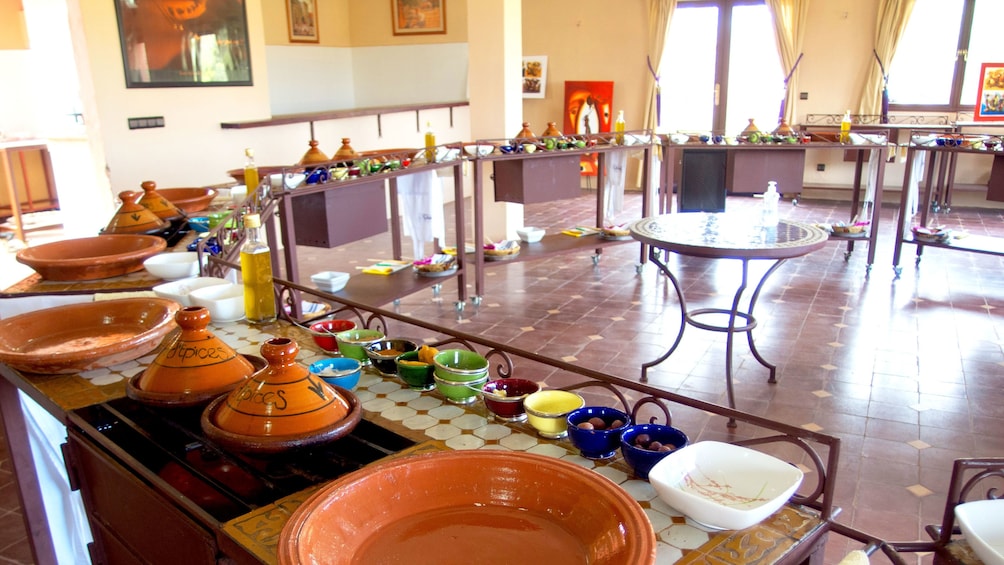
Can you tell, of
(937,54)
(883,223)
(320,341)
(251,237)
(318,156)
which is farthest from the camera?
(937,54)

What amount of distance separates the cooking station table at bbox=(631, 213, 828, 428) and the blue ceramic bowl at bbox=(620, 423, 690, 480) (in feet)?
7.19

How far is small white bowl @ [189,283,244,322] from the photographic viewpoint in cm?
233

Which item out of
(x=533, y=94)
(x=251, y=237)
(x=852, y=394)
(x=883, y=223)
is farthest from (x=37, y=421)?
(x=533, y=94)

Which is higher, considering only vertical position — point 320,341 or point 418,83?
point 418,83

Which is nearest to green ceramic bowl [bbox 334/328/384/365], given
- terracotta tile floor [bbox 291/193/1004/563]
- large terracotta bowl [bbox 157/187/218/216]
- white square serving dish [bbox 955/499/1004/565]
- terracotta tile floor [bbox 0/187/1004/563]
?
white square serving dish [bbox 955/499/1004/565]

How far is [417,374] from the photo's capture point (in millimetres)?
1853

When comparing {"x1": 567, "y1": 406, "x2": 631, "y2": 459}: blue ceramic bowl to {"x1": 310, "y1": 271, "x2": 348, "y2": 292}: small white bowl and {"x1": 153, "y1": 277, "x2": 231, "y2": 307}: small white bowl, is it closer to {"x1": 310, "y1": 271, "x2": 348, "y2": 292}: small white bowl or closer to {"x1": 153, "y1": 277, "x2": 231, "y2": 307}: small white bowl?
{"x1": 153, "y1": 277, "x2": 231, "y2": 307}: small white bowl

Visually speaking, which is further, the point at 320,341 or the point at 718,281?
the point at 718,281

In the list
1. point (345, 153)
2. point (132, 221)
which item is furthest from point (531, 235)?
Answer: point (132, 221)

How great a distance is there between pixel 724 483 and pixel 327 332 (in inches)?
49.4

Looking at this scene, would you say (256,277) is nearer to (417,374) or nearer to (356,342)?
(356,342)

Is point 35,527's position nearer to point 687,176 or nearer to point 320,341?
point 320,341

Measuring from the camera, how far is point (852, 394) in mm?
4020

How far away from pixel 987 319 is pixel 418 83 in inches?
313
